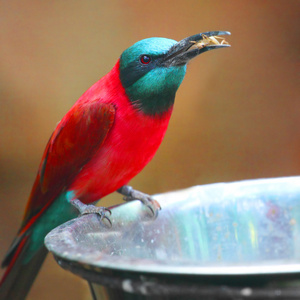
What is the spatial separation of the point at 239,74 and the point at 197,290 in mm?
3664

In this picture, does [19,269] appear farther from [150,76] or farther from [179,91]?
[179,91]

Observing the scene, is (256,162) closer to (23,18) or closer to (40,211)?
(23,18)

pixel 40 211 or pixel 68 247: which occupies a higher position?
pixel 68 247

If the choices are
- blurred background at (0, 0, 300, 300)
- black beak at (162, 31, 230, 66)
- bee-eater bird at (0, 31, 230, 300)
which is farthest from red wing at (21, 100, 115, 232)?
blurred background at (0, 0, 300, 300)

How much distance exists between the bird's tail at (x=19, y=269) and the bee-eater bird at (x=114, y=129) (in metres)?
0.01

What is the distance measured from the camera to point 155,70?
1753 mm

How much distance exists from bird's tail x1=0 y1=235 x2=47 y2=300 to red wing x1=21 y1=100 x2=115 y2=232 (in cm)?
9

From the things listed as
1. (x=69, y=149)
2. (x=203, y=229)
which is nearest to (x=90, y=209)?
(x=69, y=149)

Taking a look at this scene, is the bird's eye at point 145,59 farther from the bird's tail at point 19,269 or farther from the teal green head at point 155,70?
the bird's tail at point 19,269

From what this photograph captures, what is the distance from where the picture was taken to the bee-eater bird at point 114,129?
5.74 feet

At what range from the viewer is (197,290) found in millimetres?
744

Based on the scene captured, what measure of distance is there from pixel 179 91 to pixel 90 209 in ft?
7.77

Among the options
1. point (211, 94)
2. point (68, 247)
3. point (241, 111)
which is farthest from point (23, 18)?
point (68, 247)

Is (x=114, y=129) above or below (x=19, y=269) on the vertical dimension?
above
